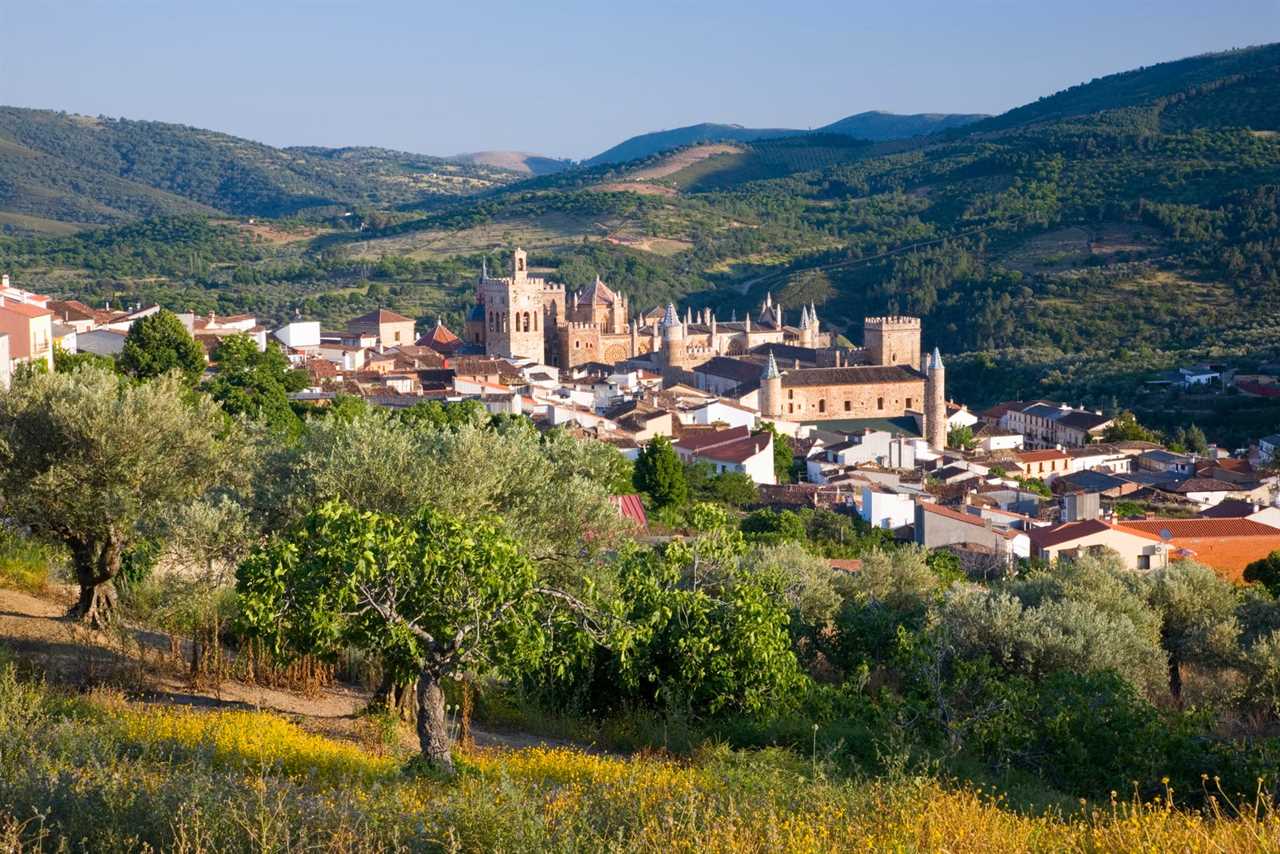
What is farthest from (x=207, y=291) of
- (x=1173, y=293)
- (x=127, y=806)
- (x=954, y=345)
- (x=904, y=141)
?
(x=904, y=141)

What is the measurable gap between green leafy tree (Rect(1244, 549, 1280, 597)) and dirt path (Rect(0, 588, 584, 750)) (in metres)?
18.2

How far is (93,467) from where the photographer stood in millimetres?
11375

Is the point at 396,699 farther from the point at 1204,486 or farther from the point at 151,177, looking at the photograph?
the point at 151,177

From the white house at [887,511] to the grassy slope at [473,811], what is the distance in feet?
77.7

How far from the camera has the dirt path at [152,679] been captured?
9.42 meters

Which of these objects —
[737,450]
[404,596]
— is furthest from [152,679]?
[737,450]

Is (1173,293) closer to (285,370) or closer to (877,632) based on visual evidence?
(285,370)

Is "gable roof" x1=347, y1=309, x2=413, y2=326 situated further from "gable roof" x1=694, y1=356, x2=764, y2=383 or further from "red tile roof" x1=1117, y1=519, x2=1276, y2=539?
"red tile roof" x1=1117, y1=519, x2=1276, y2=539

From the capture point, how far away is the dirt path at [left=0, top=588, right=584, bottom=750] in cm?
942

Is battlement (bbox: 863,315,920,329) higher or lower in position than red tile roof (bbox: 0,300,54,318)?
→ lower

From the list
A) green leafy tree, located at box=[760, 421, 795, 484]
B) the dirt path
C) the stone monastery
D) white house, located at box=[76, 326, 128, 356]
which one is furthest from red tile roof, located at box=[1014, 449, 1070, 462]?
the dirt path

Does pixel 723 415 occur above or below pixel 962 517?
above

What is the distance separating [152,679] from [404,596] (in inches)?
104

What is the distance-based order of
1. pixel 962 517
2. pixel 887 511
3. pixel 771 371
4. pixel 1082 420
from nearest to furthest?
pixel 962 517 < pixel 887 511 < pixel 1082 420 < pixel 771 371
